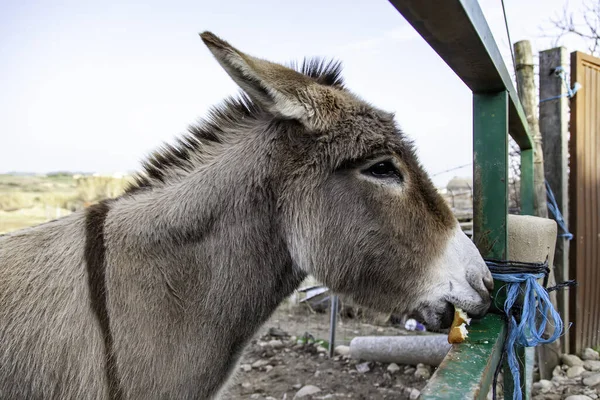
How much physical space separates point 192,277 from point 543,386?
11.7 feet

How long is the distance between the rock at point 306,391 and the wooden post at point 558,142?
249 cm

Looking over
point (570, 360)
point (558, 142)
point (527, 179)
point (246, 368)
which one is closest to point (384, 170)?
point (527, 179)

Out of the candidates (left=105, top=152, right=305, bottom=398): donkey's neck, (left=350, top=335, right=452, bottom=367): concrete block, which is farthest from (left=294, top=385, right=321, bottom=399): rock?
(left=105, top=152, right=305, bottom=398): donkey's neck

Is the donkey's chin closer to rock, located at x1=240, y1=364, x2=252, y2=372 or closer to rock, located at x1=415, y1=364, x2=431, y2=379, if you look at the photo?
rock, located at x1=415, y1=364, x2=431, y2=379

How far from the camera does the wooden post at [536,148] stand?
3.91 m

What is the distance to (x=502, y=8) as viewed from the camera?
7.19 feet

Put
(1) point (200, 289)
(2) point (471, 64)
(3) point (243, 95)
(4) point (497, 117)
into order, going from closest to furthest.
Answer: (2) point (471, 64) < (1) point (200, 289) < (4) point (497, 117) < (3) point (243, 95)

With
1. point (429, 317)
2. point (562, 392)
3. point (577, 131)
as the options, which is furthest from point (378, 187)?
point (577, 131)

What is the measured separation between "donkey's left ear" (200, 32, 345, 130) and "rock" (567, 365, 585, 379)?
372 centimetres

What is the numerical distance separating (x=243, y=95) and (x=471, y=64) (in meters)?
0.96

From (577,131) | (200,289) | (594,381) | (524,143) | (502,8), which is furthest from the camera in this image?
(577,131)

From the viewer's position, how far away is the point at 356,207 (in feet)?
5.34

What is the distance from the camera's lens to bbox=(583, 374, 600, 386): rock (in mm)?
3484

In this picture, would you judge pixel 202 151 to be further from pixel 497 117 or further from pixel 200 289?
pixel 497 117
